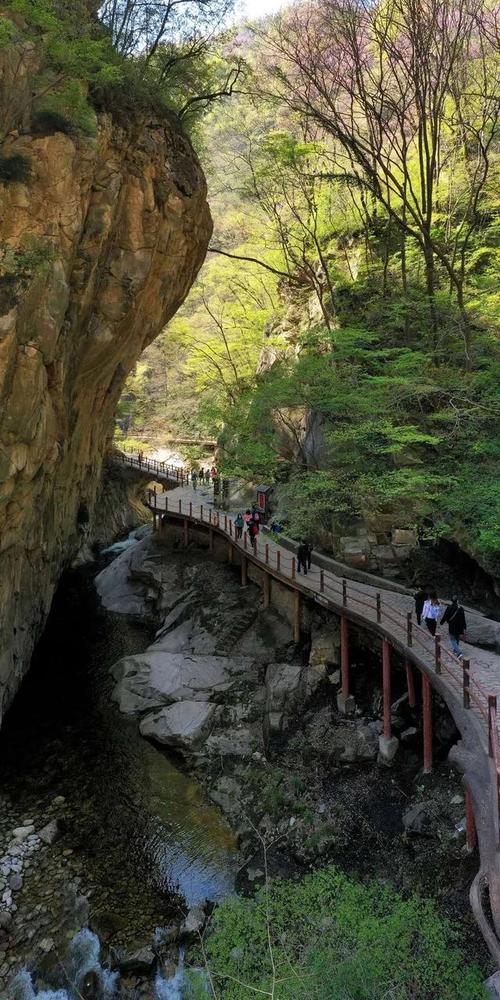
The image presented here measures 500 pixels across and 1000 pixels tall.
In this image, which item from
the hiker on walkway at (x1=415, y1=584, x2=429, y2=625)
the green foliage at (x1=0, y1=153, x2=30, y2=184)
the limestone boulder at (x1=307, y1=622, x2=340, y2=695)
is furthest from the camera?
the limestone boulder at (x1=307, y1=622, x2=340, y2=695)

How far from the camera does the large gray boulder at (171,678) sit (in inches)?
672

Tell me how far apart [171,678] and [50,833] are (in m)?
6.54

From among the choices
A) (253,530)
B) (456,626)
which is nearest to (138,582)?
(253,530)

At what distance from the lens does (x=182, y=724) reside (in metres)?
15.5

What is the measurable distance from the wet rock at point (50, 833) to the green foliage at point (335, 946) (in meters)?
3.99

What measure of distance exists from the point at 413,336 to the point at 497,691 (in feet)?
47.9

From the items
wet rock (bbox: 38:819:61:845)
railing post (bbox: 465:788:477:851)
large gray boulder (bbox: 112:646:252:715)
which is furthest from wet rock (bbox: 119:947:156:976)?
large gray boulder (bbox: 112:646:252:715)

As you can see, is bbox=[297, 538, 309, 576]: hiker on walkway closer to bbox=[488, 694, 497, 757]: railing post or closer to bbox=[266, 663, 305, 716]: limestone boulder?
bbox=[266, 663, 305, 716]: limestone boulder

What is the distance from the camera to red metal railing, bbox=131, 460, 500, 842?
833cm

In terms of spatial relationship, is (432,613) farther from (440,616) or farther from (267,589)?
(267,589)

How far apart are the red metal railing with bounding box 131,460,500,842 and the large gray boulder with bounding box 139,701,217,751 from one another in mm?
4545

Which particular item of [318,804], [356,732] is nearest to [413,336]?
[356,732]

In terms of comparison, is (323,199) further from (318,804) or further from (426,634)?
(318,804)

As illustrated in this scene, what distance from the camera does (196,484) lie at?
40.4 metres
